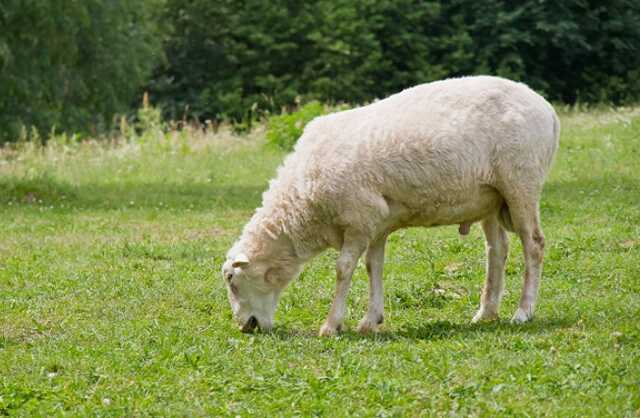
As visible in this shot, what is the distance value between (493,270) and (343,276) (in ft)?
4.20

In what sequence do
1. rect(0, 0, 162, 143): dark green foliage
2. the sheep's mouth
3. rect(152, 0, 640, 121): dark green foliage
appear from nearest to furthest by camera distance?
the sheep's mouth → rect(0, 0, 162, 143): dark green foliage → rect(152, 0, 640, 121): dark green foliage

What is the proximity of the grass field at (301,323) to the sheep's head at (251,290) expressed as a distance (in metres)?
0.17

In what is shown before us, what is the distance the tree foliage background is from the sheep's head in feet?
88.7

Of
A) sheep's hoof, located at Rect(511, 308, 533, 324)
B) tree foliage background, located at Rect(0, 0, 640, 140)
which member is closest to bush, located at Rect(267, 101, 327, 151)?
tree foliage background, located at Rect(0, 0, 640, 140)

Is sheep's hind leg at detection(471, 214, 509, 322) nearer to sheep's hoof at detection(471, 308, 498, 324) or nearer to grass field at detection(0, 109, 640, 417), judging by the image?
sheep's hoof at detection(471, 308, 498, 324)

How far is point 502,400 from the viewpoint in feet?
20.7

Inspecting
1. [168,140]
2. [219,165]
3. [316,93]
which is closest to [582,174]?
[219,165]

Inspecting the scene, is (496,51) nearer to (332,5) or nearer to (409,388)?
(332,5)

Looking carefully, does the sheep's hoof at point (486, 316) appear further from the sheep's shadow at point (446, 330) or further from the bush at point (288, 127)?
the bush at point (288, 127)

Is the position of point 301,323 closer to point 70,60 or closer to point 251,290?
point 251,290

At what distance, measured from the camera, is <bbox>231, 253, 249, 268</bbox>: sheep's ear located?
8873 millimetres

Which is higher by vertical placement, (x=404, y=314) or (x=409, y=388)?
(x=409, y=388)

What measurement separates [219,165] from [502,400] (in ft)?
50.2

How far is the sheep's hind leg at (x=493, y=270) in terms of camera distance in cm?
903
